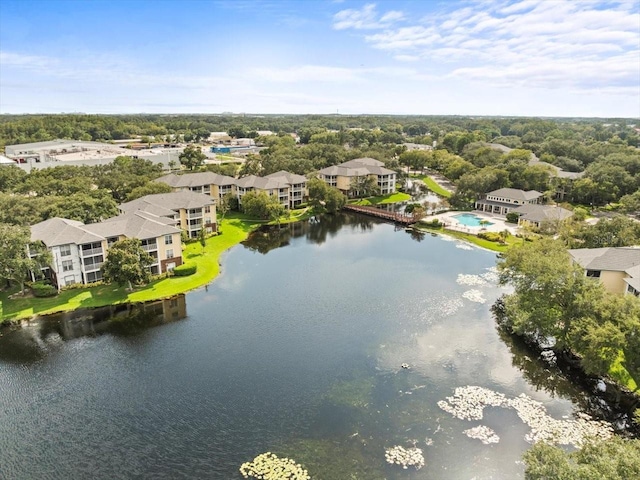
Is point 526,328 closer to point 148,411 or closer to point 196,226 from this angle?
point 148,411

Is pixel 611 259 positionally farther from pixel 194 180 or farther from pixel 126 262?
pixel 194 180

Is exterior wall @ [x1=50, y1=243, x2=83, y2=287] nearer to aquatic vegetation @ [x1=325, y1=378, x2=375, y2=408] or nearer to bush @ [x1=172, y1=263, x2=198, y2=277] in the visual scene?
bush @ [x1=172, y1=263, x2=198, y2=277]

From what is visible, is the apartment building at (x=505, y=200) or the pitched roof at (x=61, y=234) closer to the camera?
the pitched roof at (x=61, y=234)

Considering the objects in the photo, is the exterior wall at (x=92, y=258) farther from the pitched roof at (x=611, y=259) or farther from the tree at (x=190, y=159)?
the tree at (x=190, y=159)

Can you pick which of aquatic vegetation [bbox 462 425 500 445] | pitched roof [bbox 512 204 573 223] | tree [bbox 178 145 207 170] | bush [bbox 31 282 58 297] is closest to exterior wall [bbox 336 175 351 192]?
pitched roof [bbox 512 204 573 223]

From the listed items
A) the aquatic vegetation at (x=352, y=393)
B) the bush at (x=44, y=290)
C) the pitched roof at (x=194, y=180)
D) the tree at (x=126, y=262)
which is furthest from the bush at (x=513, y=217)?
the bush at (x=44, y=290)
